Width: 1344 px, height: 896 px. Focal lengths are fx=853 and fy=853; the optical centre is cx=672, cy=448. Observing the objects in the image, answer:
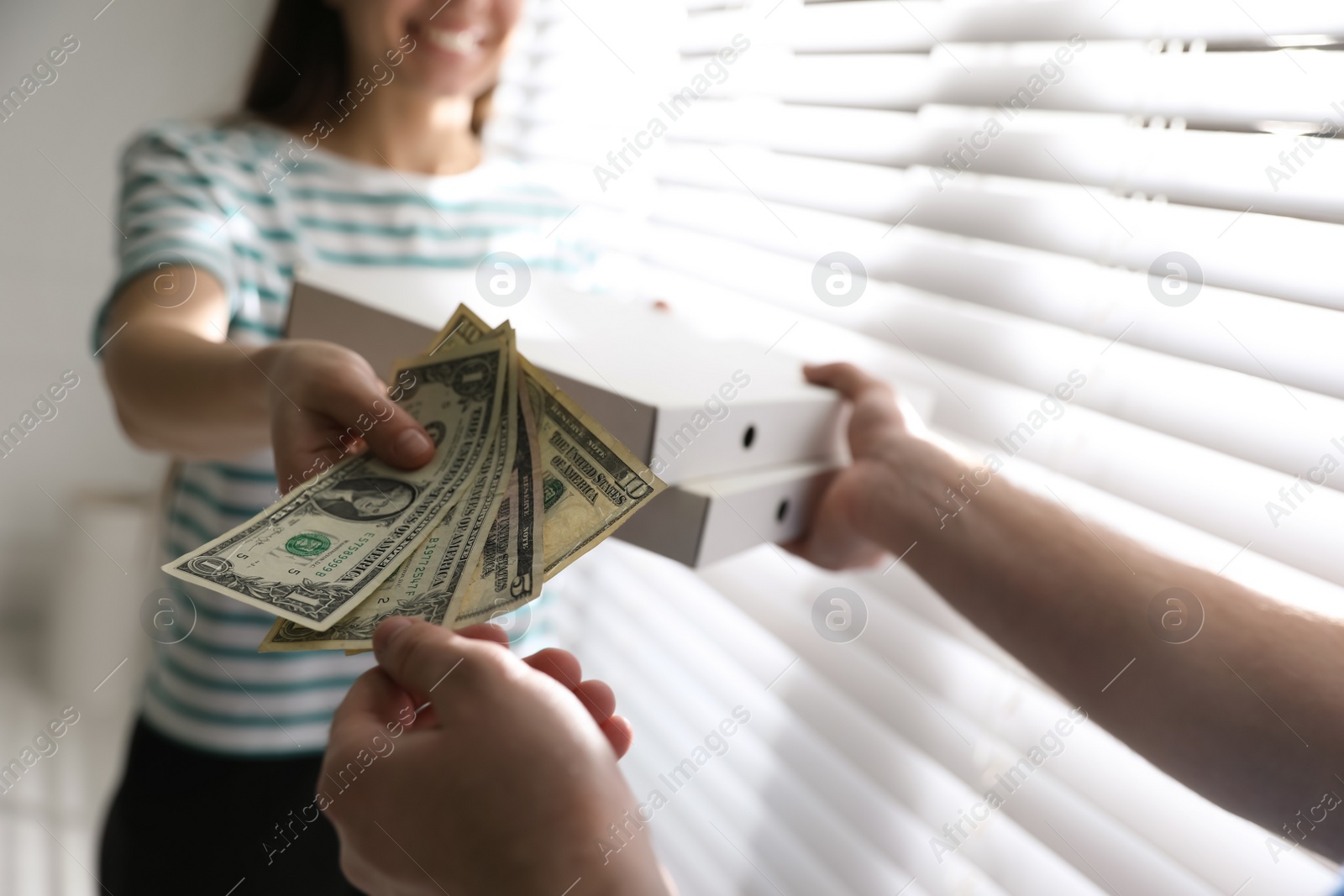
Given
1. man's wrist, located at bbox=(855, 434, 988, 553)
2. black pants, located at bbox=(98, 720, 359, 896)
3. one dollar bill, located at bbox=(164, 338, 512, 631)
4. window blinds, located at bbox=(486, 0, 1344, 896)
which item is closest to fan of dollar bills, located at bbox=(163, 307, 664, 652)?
one dollar bill, located at bbox=(164, 338, 512, 631)

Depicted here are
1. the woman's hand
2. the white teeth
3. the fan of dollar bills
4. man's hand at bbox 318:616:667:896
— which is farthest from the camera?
the white teeth

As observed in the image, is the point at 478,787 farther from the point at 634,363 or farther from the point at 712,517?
the point at 634,363

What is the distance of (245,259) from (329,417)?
48 cm

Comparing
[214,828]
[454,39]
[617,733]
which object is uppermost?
[454,39]

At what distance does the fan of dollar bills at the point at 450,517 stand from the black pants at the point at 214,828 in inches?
21.3

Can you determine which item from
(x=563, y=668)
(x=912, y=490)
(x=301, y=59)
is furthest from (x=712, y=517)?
(x=301, y=59)

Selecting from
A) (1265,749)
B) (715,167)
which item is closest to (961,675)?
(1265,749)

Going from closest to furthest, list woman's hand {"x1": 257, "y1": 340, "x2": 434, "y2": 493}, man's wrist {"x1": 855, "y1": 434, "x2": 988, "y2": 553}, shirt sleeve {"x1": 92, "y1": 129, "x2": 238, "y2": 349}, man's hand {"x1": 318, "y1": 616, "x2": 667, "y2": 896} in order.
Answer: man's hand {"x1": 318, "y1": 616, "x2": 667, "y2": 896} → woman's hand {"x1": 257, "y1": 340, "x2": 434, "y2": 493} → man's wrist {"x1": 855, "y1": 434, "x2": 988, "y2": 553} → shirt sleeve {"x1": 92, "y1": 129, "x2": 238, "y2": 349}

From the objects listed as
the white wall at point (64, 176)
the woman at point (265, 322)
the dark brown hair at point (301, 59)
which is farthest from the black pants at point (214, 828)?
the white wall at point (64, 176)

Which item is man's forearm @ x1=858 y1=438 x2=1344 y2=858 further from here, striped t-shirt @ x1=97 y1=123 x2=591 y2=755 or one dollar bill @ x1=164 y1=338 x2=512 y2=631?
striped t-shirt @ x1=97 y1=123 x2=591 y2=755

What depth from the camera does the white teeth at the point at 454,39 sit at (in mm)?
1113

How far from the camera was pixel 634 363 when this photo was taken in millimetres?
686

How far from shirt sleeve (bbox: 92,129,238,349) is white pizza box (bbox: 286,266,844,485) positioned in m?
0.13

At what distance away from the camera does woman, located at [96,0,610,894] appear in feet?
2.63
